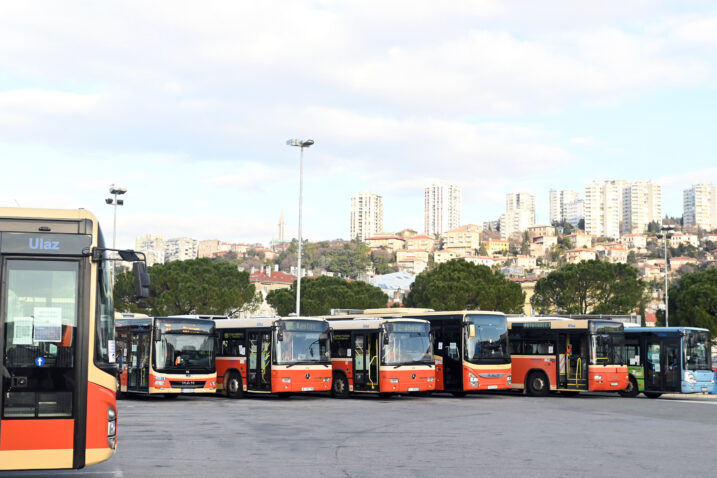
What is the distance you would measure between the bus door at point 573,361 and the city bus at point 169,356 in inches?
441

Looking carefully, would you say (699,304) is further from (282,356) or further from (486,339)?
(282,356)

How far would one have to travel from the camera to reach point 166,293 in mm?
62938

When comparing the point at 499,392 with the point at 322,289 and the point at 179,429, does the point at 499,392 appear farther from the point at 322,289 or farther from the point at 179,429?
the point at 322,289

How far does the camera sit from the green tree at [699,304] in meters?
58.3

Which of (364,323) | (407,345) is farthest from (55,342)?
(364,323)

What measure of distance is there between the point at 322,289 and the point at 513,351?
45352 mm

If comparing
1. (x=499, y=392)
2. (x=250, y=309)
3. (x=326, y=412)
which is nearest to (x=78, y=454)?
(x=326, y=412)

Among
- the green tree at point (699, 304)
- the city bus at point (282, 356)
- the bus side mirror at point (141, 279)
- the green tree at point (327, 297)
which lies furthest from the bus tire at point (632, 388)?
the green tree at point (327, 297)

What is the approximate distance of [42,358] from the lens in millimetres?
9250

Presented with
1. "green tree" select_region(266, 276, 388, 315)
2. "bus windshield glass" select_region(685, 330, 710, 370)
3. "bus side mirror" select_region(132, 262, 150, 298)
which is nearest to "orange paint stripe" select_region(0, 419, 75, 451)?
"bus side mirror" select_region(132, 262, 150, 298)

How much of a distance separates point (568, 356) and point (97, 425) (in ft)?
71.8

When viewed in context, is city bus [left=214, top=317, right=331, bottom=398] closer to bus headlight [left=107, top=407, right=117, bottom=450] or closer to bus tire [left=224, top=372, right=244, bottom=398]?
bus tire [left=224, top=372, right=244, bottom=398]

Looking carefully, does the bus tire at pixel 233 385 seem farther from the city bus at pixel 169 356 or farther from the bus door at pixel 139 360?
the bus door at pixel 139 360

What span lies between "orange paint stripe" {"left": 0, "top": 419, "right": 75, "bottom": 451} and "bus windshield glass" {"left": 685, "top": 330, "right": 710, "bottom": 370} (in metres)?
24.9
